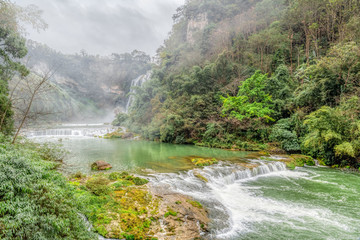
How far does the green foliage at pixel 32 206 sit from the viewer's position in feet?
8.27

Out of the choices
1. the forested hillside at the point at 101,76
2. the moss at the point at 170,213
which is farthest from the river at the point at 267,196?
the forested hillside at the point at 101,76

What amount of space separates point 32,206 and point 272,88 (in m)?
21.5

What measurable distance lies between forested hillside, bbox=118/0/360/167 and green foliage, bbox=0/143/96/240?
13.6 meters

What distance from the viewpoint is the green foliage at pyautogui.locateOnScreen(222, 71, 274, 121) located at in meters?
18.5

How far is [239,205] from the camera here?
7.07m

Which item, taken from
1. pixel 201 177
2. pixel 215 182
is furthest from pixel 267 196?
pixel 201 177

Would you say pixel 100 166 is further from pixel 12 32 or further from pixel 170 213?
pixel 12 32

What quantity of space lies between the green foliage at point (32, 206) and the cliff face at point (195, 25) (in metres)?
42.3

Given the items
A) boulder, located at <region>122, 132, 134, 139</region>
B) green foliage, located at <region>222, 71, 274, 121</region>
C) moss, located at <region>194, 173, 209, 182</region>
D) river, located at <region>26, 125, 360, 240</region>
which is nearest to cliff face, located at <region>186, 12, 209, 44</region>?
green foliage, located at <region>222, 71, 274, 121</region>

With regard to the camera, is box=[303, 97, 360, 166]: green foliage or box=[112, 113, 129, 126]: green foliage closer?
box=[303, 97, 360, 166]: green foliage

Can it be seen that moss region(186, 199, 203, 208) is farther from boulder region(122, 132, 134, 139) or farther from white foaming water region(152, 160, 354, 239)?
boulder region(122, 132, 134, 139)

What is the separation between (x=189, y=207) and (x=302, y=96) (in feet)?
49.4

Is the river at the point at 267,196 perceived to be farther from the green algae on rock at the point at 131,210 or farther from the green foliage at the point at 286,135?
the green foliage at the point at 286,135

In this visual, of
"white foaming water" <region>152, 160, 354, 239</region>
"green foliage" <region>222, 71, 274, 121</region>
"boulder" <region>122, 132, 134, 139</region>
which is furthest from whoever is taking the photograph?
"boulder" <region>122, 132, 134, 139</region>
